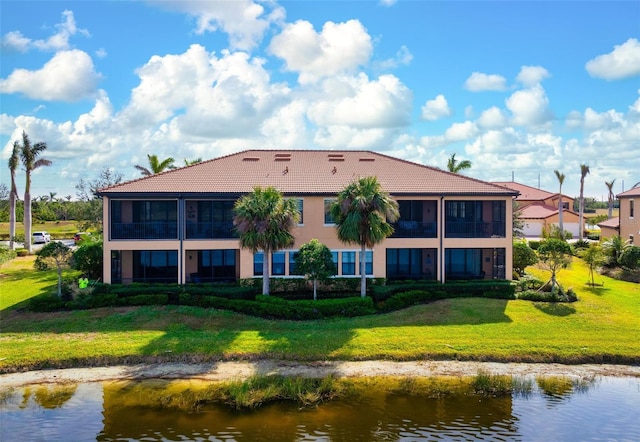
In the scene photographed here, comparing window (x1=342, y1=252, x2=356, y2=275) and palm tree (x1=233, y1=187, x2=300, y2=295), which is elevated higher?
palm tree (x1=233, y1=187, x2=300, y2=295)

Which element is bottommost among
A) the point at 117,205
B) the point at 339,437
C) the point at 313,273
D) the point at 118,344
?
the point at 339,437

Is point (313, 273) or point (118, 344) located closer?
point (118, 344)

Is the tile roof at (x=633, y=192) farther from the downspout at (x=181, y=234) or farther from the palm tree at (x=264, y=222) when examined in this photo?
the downspout at (x=181, y=234)

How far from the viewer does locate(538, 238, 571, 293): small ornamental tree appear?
2809 centimetres

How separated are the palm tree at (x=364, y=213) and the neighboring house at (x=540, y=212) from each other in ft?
119

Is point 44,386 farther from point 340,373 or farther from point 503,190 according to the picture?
point 503,190

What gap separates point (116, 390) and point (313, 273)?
11662 mm

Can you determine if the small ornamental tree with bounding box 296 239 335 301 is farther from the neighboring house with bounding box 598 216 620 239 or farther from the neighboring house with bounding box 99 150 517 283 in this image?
the neighboring house with bounding box 598 216 620 239

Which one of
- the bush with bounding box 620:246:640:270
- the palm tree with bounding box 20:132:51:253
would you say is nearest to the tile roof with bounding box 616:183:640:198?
Result: the bush with bounding box 620:246:640:270

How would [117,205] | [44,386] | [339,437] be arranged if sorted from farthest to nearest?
1. [117,205]
2. [44,386]
3. [339,437]

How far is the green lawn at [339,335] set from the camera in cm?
2120

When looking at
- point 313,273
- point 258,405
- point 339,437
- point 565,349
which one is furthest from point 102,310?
point 565,349

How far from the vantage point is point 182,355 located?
835 inches

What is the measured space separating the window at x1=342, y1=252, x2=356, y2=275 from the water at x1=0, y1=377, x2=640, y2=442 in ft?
43.0
